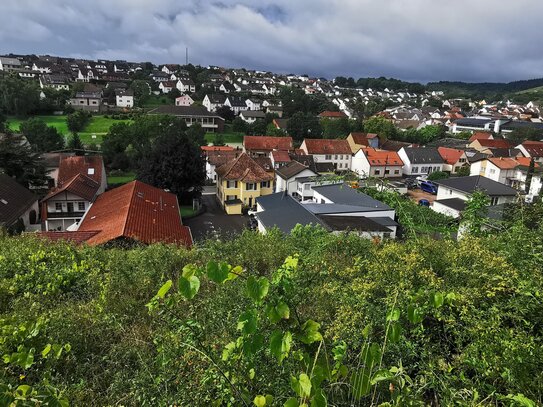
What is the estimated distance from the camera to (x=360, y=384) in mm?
1889

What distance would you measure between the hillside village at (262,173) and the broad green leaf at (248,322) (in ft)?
13.2

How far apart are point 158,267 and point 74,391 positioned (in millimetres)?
3067

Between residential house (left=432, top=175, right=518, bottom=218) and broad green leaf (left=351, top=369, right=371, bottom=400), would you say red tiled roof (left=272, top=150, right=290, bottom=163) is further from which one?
broad green leaf (left=351, top=369, right=371, bottom=400)

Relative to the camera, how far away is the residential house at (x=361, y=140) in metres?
46.1

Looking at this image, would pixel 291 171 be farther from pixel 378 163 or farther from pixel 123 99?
pixel 123 99

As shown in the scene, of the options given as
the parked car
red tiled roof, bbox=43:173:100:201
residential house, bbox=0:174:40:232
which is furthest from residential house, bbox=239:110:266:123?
residential house, bbox=0:174:40:232

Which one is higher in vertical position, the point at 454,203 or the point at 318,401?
the point at 318,401

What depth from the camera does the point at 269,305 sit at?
1882 millimetres

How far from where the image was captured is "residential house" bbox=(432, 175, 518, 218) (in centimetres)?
2291

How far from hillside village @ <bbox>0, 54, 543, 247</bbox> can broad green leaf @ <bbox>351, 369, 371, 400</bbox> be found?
3.87 m

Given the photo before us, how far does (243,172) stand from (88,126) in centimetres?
3178

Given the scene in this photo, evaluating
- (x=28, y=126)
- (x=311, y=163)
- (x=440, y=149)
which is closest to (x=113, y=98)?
(x=28, y=126)

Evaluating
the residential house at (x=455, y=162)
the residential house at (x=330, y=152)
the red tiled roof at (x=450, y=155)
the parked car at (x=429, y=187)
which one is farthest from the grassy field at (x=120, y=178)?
the red tiled roof at (x=450, y=155)

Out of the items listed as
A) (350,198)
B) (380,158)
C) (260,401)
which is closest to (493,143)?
(380,158)
